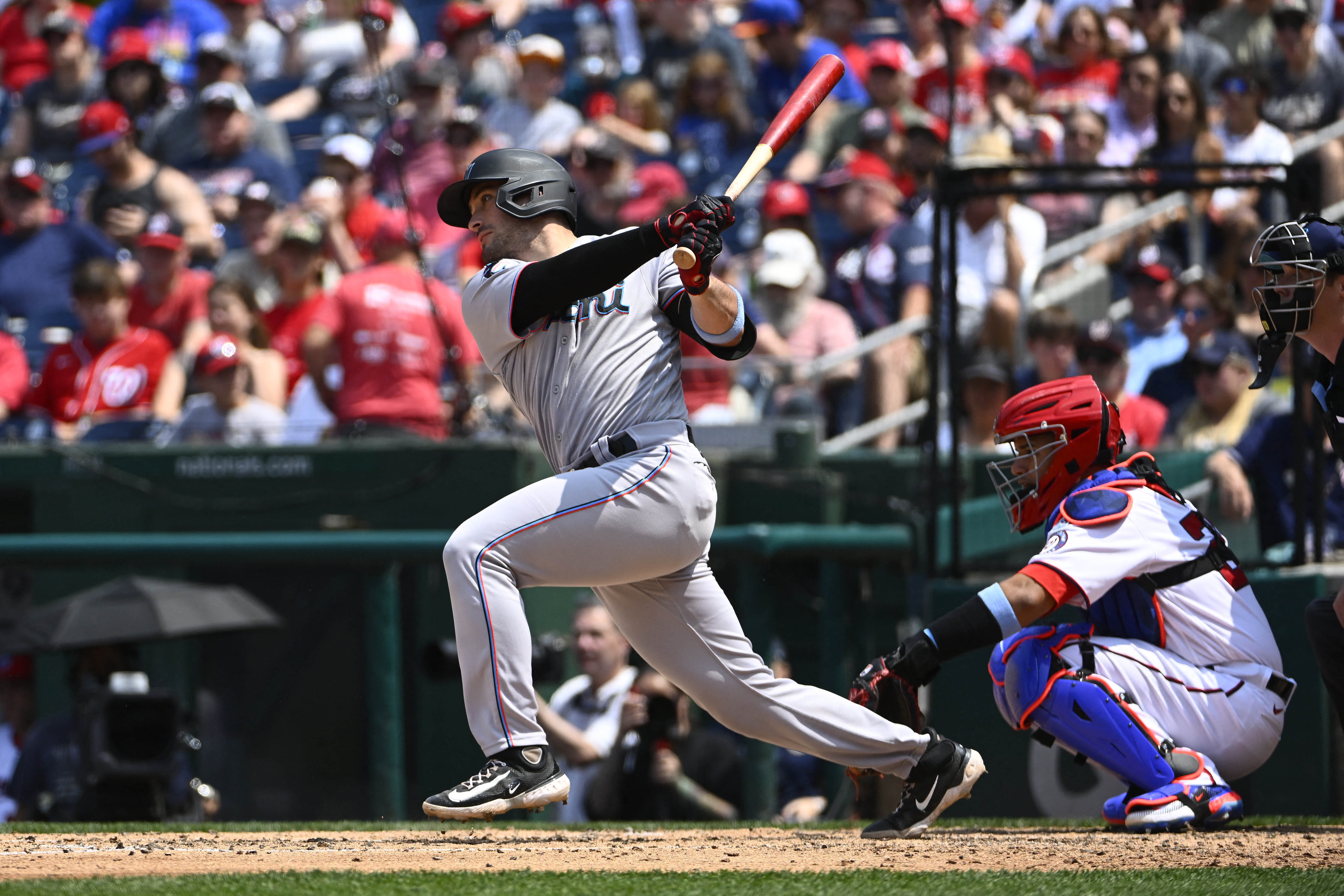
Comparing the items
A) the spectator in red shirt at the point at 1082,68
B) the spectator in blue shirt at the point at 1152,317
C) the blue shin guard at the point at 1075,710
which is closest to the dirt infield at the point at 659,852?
the blue shin guard at the point at 1075,710

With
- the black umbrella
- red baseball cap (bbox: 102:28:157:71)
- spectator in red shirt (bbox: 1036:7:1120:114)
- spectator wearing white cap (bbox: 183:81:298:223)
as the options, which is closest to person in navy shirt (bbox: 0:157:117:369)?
spectator wearing white cap (bbox: 183:81:298:223)

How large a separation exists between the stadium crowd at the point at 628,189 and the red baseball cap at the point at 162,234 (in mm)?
21

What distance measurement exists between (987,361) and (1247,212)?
160cm

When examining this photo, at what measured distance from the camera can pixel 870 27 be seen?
11.9 metres

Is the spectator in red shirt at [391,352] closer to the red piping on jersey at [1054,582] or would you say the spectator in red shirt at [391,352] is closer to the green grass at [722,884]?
the red piping on jersey at [1054,582]

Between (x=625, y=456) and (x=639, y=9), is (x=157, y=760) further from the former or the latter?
(x=639, y=9)

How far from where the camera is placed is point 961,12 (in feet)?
34.4

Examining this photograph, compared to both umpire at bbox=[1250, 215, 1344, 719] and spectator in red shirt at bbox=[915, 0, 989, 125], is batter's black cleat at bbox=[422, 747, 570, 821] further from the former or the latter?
spectator in red shirt at bbox=[915, 0, 989, 125]

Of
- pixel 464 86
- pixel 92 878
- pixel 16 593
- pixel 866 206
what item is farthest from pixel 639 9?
pixel 92 878

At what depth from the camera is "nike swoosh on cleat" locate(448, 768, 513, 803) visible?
392 centimetres

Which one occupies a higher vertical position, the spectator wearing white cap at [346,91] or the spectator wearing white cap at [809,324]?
the spectator wearing white cap at [346,91]

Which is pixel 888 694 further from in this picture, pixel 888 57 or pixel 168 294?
pixel 888 57

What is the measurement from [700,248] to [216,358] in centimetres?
480

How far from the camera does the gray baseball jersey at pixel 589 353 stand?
4.16m
